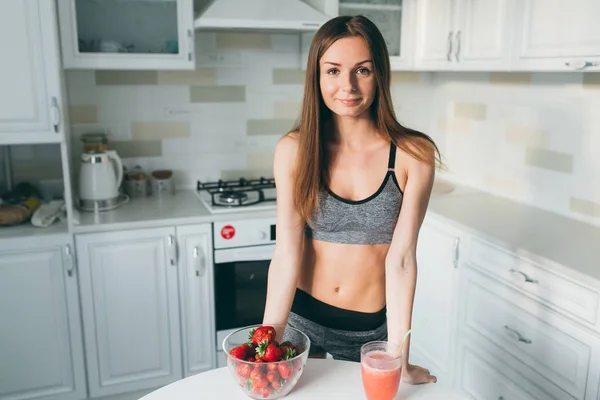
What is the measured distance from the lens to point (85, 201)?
2.51m

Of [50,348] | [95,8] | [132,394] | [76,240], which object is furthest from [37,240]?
[95,8]

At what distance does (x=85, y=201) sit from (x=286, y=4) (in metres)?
1.21

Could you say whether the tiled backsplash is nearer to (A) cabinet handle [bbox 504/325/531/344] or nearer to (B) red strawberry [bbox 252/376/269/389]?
(A) cabinet handle [bbox 504/325/531/344]

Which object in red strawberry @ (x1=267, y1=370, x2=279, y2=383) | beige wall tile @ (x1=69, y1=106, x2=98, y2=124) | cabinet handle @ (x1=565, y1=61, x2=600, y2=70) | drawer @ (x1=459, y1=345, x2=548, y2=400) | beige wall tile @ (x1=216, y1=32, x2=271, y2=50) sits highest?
beige wall tile @ (x1=216, y1=32, x2=271, y2=50)

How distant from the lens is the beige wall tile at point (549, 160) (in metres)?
2.37

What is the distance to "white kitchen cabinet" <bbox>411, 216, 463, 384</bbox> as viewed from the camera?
238 centimetres

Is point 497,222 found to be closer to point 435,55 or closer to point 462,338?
point 462,338

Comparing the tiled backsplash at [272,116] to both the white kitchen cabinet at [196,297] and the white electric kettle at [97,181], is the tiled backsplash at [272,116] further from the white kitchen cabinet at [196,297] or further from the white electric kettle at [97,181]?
Answer: the white kitchen cabinet at [196,297]

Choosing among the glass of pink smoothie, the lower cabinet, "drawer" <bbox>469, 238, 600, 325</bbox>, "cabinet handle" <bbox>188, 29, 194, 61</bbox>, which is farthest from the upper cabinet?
the glass of pink smoothie

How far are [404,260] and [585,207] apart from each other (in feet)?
4.18

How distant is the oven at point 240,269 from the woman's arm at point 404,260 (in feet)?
3.94

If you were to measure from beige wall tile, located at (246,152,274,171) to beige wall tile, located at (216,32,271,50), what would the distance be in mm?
542

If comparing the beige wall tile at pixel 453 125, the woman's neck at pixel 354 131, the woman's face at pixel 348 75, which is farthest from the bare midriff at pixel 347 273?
the beige wall tile at pixel 453 125

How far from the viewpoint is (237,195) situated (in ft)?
8.52
